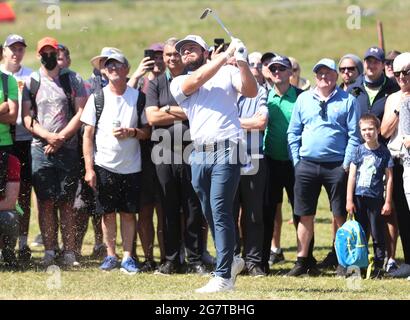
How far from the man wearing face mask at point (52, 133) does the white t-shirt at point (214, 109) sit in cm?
272

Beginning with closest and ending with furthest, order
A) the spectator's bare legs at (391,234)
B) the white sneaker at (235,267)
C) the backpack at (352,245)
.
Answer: the white sneaker at (235,267) → the backpack at (352,245) → the spectator's bare legs at (391,234)

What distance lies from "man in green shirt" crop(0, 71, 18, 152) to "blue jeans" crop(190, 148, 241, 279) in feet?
10.2

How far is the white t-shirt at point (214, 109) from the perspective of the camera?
10.0 metres

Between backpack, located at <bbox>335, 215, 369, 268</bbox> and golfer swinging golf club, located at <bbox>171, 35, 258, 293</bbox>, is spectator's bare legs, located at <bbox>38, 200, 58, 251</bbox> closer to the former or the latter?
golfer swinging golf club, located at <bbox>171, 35, 258, 293</bbox>

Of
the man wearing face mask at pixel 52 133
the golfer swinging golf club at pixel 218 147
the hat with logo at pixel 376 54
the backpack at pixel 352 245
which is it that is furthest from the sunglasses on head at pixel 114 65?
the backpack at pixel 352 245

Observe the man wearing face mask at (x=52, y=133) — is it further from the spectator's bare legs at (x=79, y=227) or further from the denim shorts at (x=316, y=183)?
the denim shorts at (x=316, y=183)

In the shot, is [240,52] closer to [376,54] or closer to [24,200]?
[376,54]

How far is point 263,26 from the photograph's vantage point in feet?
147

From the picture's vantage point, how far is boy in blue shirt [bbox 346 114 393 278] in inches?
469

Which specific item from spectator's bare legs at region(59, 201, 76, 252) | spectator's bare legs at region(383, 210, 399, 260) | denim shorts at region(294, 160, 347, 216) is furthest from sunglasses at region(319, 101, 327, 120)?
spectator's bare legs at region(59, 201, 76, 252)

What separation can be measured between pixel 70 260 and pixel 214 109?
3.50 meters

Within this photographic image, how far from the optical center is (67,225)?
12.8 m
